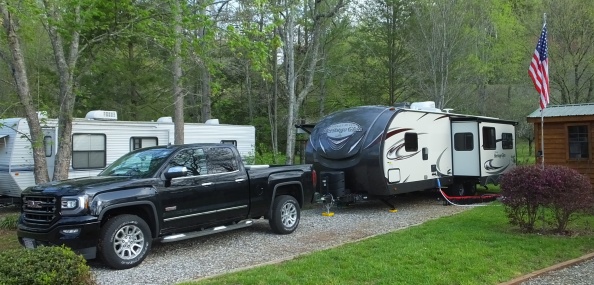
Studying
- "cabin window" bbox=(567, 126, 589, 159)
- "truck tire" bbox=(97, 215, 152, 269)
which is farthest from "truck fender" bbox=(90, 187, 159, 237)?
"cabin window" bbox=(567, 126, 589, 159)

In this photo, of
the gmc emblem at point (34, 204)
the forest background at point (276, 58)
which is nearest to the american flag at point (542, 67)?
the forest background at point (276, 58)

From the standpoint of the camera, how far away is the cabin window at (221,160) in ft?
28.1

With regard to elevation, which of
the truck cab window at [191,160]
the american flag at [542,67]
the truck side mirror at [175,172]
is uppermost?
the american flag at [542,67]

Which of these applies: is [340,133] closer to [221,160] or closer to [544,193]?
[221,160]

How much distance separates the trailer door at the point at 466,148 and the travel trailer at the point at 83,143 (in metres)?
8.18

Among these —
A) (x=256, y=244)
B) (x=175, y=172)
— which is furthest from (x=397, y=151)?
(x=175, y=172)

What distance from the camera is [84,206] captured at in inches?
264

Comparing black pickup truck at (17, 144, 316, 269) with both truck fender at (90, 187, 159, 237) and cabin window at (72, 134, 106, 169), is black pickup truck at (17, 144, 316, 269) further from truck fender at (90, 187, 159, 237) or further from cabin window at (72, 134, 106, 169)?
cabin window at (72, 134, 106, 169)

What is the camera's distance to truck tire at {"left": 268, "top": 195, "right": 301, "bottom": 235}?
9.41m

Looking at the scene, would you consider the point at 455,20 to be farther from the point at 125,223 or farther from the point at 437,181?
the point at 125,223

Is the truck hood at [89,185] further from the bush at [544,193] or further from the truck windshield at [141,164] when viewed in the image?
the bush at [544,193]

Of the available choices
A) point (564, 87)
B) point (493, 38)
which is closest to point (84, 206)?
point (564, 87)

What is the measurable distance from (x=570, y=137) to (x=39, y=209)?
1291 cm

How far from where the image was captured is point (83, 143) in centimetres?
1351
